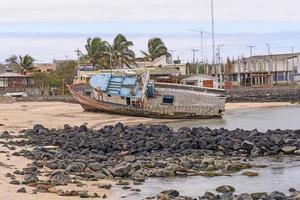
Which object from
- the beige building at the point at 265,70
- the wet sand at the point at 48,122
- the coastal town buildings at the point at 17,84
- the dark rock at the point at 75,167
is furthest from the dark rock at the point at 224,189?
the beige building at the point at 265,70

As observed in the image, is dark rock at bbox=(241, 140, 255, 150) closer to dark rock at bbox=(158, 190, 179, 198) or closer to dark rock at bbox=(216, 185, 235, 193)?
dark rock at bbox=(216, 185, 235, 193)

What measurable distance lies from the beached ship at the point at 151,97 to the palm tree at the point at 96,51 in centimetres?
3974

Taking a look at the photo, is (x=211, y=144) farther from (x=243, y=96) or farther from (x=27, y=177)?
(x=243, y=96)

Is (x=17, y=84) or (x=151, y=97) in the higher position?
(x=17, y=84)

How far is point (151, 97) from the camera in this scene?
177 feet

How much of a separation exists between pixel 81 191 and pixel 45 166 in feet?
18.4

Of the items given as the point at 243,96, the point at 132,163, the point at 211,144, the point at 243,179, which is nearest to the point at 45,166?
the point at 132,163

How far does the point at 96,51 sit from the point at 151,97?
4467cm

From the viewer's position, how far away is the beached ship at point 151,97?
53875 mm

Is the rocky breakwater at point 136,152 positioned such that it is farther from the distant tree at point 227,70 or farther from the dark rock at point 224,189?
the distant tree at point 227,70

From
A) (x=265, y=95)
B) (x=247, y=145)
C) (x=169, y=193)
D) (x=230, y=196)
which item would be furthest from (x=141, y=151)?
(x=265, y=95)

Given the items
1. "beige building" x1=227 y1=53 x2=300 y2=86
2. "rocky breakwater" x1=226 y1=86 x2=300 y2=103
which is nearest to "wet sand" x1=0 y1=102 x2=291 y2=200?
"rocky breakwater" x1=226 y1=86 x2=300 y2=103

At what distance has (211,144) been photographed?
30.0m

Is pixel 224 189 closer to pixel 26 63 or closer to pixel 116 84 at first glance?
pixel 116 84
